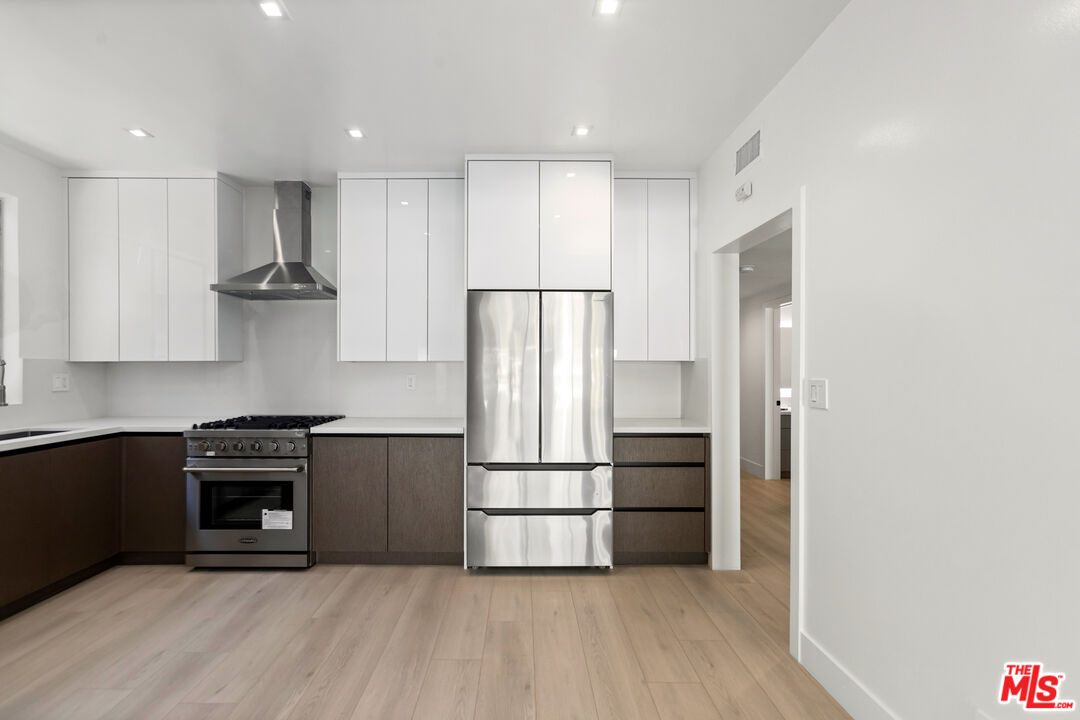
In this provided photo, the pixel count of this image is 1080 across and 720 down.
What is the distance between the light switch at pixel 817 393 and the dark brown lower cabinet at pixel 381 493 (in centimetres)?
219

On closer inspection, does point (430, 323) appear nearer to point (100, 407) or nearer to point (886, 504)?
point (100, 407)

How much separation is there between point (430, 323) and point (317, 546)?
1666mm

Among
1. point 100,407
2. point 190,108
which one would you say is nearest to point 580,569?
point 190,108

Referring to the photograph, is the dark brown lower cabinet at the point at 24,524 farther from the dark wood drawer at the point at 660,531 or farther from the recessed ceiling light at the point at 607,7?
the recessed ceiling light at the point at 607,7

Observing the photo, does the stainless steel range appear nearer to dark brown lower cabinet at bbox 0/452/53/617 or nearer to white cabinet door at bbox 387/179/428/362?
dark brown lower cabinet at bbox 0/452/53/617

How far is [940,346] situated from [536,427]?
7.43ft

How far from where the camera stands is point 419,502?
11.8 feet

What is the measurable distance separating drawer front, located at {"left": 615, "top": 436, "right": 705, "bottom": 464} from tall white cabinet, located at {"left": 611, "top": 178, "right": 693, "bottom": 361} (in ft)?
2.03

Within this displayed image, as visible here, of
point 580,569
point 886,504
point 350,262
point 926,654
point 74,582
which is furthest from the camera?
point 350,262

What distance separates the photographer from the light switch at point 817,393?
7.33ft

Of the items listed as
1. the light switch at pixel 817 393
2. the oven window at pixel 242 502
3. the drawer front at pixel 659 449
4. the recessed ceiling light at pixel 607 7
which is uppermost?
the recessed ceiling light at pixel 607 7

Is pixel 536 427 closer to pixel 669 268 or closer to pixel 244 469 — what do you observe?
pixel 669 268

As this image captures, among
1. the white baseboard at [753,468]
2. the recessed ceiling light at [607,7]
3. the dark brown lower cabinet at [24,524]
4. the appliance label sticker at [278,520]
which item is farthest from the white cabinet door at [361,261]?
the white baseboard at [753,468]

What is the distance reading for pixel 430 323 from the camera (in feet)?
12.9
